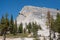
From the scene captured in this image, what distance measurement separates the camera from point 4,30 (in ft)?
146

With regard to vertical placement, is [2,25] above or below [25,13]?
below

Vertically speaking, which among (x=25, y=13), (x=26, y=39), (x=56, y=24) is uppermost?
(x=25, y=13)

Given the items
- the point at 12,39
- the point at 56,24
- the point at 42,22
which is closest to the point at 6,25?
the point at 12,39

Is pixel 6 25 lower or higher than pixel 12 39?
higher

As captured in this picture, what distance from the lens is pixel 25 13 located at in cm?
12425

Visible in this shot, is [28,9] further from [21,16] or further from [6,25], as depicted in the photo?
[6,25]

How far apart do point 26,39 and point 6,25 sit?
29.1ft

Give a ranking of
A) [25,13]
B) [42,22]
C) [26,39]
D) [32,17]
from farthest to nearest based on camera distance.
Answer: [25,13], [32,17], [42,22], [26,39]

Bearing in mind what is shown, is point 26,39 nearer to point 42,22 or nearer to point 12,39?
point 12,39

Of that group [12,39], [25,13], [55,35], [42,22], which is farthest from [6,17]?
[25,13]

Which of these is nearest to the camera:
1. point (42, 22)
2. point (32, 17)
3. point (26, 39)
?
point (26, 39)

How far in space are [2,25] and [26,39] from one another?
30.8ft

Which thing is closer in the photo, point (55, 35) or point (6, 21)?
point (6, 21)

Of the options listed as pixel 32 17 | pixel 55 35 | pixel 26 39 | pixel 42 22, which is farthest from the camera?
pixel 32 17
